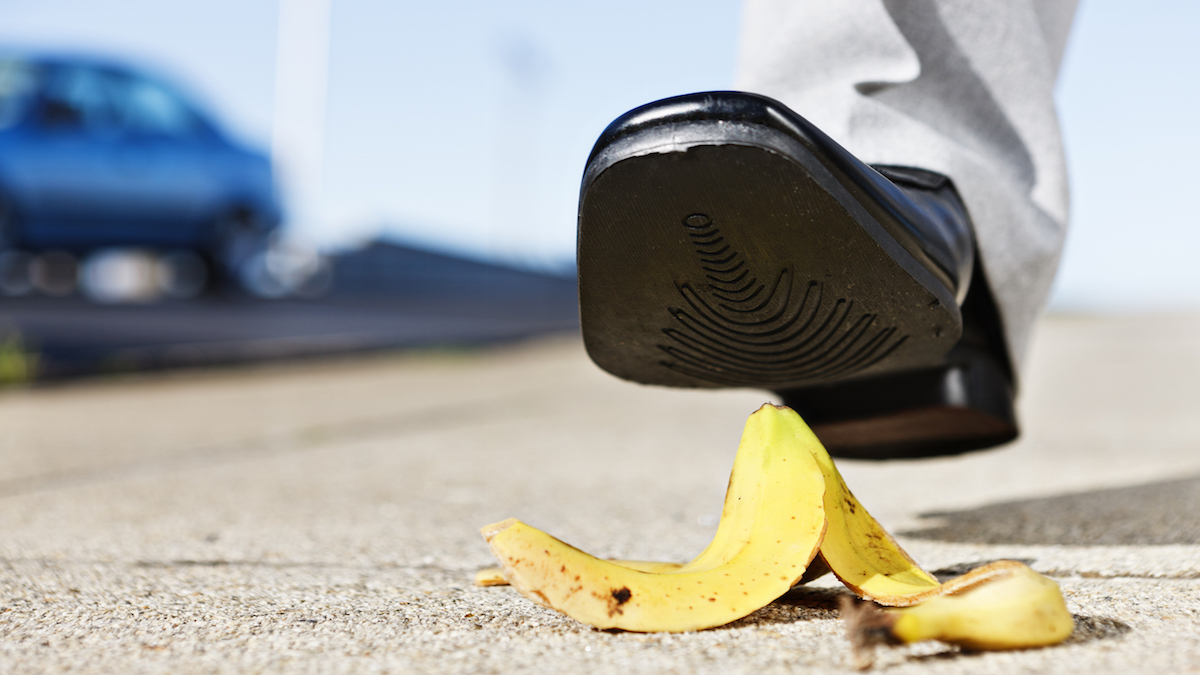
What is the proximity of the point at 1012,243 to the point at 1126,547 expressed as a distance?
0.36 meters

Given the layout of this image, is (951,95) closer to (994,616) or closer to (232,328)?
(994,616)

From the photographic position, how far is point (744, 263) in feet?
2.59

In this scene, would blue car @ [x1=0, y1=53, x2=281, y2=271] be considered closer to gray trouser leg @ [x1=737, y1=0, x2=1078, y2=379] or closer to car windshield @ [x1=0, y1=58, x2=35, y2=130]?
car windshield @ [x1=0, y1=58, x2=35, y2=130]

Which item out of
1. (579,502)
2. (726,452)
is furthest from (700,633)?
(726,452)

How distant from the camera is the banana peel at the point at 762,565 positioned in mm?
708

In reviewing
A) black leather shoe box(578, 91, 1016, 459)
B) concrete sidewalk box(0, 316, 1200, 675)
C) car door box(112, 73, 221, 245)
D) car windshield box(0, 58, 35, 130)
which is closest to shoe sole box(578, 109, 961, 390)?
black leather shoe box(578, 91, 1016, 459)

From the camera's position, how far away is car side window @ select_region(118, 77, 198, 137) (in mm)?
5188

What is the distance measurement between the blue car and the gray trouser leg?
16.4 feet

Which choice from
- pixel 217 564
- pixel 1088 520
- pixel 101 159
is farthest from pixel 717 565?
pixel 101 159

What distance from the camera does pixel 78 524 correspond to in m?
1.30

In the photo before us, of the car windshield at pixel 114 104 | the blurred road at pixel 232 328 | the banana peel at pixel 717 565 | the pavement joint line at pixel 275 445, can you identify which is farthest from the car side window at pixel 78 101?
the banana peel at pixel 717 565

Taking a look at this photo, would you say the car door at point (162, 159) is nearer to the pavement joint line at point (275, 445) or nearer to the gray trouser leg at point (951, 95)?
the pavement joint line at point (275, 445)

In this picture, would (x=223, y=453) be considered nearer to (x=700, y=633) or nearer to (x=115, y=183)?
(x=700, y=633)

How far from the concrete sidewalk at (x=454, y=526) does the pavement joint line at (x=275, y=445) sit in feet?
0.04
